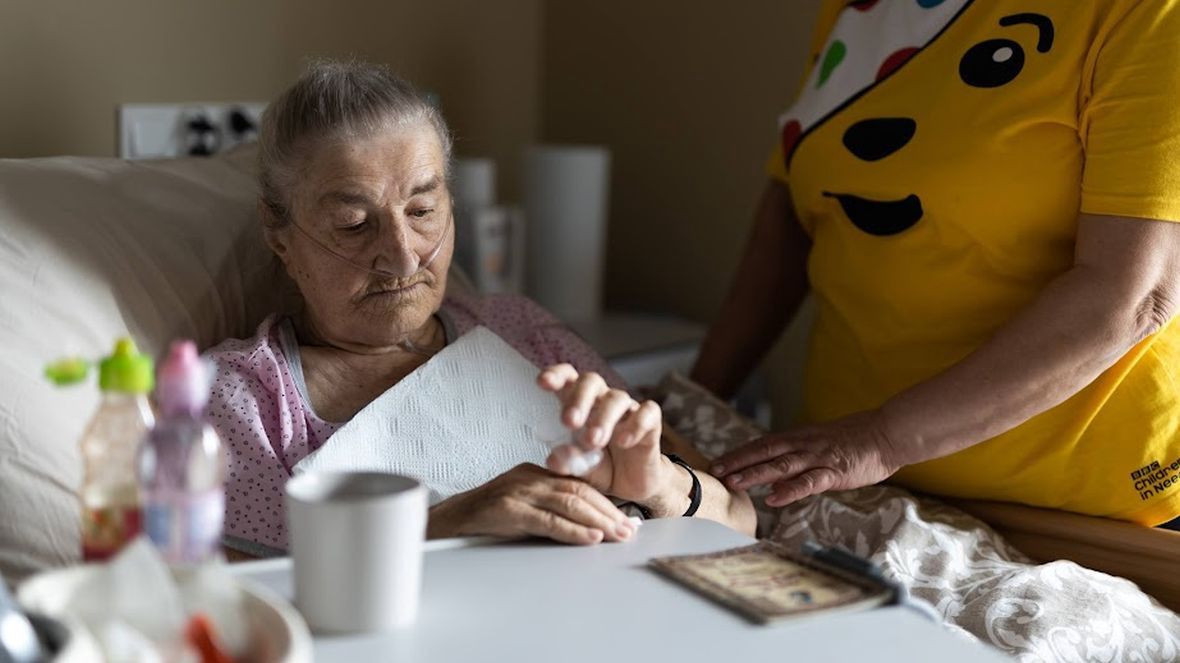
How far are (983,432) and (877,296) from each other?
253mm

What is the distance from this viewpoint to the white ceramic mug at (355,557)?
897 mm

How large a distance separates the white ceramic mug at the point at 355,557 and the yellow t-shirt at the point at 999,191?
88cm

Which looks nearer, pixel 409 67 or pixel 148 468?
pixel 148 468

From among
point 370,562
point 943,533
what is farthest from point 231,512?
point 943,533

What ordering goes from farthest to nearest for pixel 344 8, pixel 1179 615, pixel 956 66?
pixel 344 8 → pixel 956 66 → pixel 1179 615

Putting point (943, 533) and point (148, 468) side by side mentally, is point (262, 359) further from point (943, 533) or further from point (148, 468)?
point (943, 533)

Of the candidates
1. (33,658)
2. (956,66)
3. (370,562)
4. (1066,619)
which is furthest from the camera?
(956,66)

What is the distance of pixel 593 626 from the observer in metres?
0.96

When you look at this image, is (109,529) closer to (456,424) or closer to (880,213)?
(456,424)

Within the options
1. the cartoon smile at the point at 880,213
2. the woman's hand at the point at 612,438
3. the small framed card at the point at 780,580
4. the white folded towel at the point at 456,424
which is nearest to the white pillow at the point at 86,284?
the white folded towel at the point at 456,424

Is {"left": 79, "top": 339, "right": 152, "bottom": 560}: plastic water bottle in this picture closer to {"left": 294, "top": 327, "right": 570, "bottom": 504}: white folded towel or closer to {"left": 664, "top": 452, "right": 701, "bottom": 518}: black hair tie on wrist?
{"left": 294, "top": 327, "right": 570, "bottom": 504}: white folded towel

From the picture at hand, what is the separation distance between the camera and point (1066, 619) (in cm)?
130

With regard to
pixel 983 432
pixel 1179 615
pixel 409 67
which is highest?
pixel 409 67

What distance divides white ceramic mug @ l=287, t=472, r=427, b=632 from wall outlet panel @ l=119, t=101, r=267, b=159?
4.05 ft
